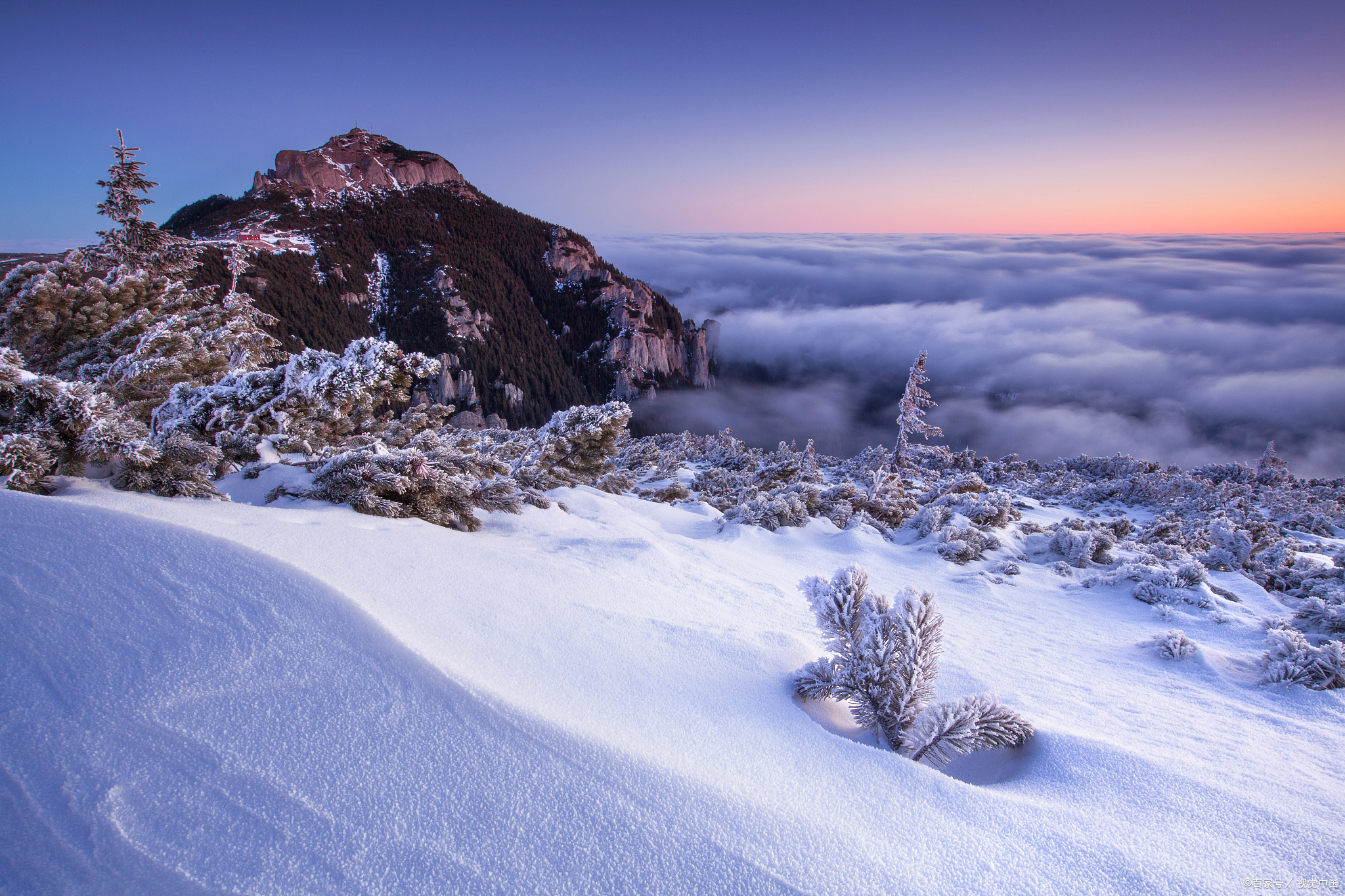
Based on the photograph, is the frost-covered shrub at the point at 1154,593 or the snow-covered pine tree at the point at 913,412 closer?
the frost-covered shrub at the point at 1154,593

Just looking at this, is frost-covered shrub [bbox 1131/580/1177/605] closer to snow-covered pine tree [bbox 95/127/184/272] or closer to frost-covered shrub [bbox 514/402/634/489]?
frost-covered shrub [bbox 514/402/634/489]

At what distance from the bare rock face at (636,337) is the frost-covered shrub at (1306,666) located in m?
108

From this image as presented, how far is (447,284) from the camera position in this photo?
4070 inches

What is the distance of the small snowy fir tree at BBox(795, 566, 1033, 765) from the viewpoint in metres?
2.52

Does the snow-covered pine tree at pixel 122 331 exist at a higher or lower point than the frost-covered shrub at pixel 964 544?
higher

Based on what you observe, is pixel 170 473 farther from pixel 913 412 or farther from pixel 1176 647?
pixel 913 412

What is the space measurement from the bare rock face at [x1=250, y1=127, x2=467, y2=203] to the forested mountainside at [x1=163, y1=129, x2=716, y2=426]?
16.3 inches

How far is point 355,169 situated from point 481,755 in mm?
165182

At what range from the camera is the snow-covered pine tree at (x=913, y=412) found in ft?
63.3

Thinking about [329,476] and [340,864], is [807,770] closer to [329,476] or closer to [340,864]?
[340,864]

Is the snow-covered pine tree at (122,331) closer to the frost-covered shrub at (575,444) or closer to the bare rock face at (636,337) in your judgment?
the frost-covered shrub at (575,444)

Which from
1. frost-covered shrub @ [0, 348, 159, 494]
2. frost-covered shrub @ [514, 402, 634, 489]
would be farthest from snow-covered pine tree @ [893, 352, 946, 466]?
frost-covered shrub @ [0, 348, 159, 494]

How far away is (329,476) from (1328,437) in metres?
90.9

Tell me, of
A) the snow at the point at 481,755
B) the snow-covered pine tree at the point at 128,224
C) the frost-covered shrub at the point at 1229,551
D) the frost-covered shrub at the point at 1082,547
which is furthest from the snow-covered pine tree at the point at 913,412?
the snow-covered pine tree at the point at 128,224
